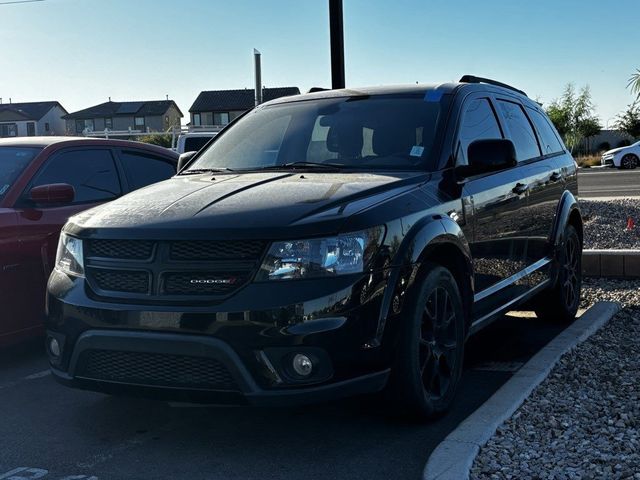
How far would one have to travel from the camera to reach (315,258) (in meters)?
3.65

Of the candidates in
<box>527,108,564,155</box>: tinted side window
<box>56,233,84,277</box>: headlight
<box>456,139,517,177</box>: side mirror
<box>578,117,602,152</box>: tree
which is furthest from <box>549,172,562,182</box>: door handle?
<box>578,117,602,152</box>: tree

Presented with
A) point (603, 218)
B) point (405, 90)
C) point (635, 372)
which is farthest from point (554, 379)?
point (603, 218)

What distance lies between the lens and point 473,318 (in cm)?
480

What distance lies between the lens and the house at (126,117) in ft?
352

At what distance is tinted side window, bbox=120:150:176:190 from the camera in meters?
6.84

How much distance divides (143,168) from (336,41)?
4.26m

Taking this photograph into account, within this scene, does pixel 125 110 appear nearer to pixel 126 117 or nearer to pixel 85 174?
pixel 126 117

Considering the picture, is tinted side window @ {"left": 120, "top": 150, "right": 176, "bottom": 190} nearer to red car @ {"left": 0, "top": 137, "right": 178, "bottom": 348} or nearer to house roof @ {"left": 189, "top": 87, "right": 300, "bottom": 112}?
red car @ {"left": 0, "top": 137, "right": 178, "bottom": 348}

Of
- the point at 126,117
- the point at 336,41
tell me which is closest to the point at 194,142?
the point at 336,41

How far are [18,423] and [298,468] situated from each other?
1758mm

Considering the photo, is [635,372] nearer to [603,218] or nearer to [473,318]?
[473,318]

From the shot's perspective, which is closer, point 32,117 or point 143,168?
point 143,168

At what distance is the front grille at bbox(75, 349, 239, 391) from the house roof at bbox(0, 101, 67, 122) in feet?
356

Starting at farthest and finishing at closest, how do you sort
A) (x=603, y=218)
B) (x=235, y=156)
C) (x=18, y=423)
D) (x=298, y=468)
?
1. (x=603, y=218)
2. (x=235, y=156)
3. (x=18, y=423)
4. (x=298, y=468)
